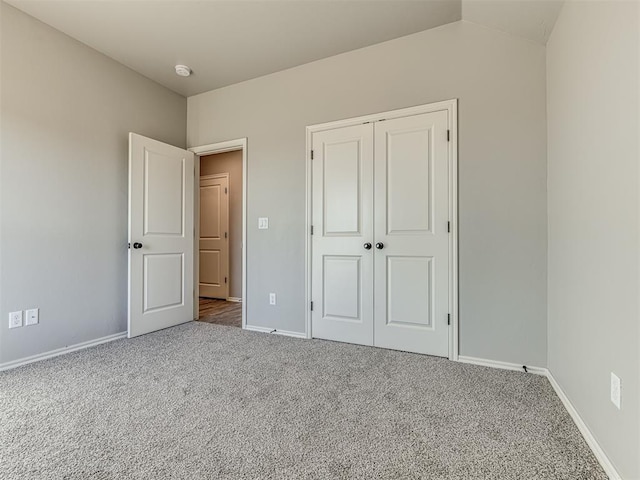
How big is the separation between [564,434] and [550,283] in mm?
942

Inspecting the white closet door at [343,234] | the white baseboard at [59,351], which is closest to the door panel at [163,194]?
the white baseboard at [59,351]

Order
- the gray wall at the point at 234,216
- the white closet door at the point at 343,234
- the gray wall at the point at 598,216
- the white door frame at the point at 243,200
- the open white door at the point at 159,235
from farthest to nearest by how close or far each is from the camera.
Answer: the gray wall at the point at 234,216, the white door frame at the point at 243,200, the open white door at the point at 159,235, the white closet door at the point at 343,234, the gray wall at the point at 598,216

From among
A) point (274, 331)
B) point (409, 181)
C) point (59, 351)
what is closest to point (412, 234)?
point (409, 181)

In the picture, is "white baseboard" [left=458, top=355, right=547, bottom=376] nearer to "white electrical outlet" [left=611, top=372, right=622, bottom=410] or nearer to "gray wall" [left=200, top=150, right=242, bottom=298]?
"white electrical outlet" [left=611, top=372, right=622, bottom=410]

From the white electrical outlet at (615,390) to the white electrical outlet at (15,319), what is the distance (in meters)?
3.46

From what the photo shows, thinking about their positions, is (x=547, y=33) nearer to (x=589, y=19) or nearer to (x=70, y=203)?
(x=589, y=19)

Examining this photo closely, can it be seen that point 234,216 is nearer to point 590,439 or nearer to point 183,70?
point 183,70

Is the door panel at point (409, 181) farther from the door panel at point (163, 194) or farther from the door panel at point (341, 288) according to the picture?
the door panel at point (163, 194)

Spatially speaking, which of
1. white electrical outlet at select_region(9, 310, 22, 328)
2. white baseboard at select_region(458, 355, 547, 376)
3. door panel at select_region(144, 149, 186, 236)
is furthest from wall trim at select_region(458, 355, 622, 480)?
white electrical outlet at select_region(9, 310, 22, 328)

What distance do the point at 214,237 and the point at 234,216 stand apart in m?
0.51

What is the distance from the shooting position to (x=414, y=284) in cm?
254

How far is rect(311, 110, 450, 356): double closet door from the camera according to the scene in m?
2.45

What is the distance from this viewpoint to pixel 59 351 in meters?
2.53

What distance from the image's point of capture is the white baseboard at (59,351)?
2.26 meters
